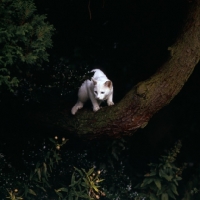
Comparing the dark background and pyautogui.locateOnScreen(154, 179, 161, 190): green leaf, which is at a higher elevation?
the dark background

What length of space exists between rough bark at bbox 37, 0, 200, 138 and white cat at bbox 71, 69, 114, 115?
0.16m

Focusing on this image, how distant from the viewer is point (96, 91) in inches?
211

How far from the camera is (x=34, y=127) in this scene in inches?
243

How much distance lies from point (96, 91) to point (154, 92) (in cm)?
61

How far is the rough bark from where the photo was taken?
5172 millimetres

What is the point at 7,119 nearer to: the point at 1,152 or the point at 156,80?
the point at 1,152

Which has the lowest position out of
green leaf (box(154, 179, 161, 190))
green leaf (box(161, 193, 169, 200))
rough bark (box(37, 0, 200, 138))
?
green leaf (box(161, 193, 169, 200))

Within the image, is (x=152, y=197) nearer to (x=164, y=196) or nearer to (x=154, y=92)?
(x=164, y=196)

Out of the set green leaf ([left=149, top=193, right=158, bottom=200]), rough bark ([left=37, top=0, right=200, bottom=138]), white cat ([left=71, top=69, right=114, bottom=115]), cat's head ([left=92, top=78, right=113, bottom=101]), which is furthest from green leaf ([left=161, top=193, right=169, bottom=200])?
cat's head ([left=92, top=78, right=113, bottom=101])

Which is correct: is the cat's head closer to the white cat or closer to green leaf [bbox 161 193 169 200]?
the white cat

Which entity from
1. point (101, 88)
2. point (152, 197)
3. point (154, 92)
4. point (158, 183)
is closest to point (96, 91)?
point (101, 88)

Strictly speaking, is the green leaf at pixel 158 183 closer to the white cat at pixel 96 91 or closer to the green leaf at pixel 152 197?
the green leaf at pixel 152 197

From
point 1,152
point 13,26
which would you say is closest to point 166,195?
point 1,152

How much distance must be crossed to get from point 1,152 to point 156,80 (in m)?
2.24
